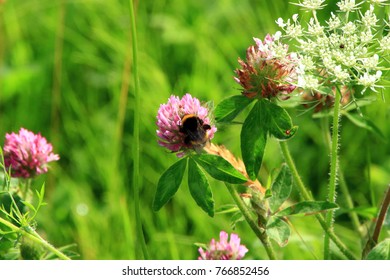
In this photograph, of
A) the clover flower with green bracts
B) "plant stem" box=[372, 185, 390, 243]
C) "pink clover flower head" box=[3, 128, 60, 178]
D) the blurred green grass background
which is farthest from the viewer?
the blurred green grass background

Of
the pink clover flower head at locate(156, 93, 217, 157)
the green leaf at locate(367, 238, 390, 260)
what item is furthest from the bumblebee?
the green leaf at locate(367, 238, 390, 260)

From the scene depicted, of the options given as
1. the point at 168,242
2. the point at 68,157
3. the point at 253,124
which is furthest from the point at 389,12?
the point at 68,157

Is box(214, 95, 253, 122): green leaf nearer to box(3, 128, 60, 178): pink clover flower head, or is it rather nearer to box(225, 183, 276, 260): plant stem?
box(225, 183, 276, 260): plant stem

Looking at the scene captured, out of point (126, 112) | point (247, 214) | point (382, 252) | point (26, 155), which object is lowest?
point (382, 252)

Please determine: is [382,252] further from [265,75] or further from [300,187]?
[265,75]

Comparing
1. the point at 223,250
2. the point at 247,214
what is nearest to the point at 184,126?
the point at 247,214
